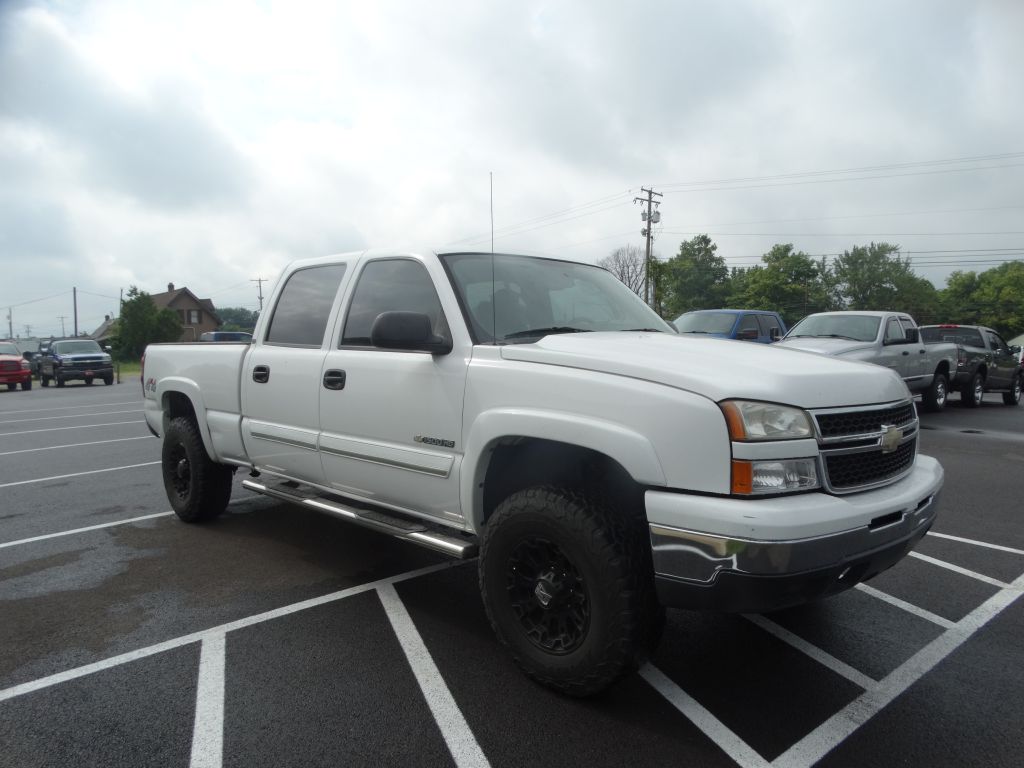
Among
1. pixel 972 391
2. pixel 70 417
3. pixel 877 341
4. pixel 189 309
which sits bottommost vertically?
pixel 70 417

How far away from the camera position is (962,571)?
445cm

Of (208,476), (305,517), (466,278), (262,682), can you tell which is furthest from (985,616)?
(208,476)

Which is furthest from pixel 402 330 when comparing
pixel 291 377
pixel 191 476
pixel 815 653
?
pixel 191 476

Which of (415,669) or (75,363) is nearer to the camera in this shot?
(415,669)

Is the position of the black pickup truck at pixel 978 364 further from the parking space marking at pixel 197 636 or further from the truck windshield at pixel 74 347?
the truck windshield at pixel 74 347

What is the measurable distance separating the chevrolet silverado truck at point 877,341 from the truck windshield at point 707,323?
1.44m

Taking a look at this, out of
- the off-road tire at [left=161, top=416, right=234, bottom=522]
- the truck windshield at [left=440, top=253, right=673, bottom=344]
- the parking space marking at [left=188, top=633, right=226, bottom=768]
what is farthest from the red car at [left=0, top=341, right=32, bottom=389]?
the truck windshield at [left=440, top=253, right=673, bottom=344]

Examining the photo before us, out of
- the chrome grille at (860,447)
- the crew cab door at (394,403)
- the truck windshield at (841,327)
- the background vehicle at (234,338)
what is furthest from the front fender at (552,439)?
the truck windshield at (841,327)

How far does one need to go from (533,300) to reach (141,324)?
58278mm

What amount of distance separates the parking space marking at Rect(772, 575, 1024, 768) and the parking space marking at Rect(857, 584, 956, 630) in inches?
2.3

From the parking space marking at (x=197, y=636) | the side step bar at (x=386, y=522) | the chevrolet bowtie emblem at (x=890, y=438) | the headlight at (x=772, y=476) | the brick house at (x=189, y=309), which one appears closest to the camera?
the headlight at (x=772, y=476)

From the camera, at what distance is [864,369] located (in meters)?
2.97

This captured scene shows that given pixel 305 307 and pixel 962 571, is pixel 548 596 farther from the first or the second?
pixel 962 571

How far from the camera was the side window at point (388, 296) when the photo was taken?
3.67 meters
